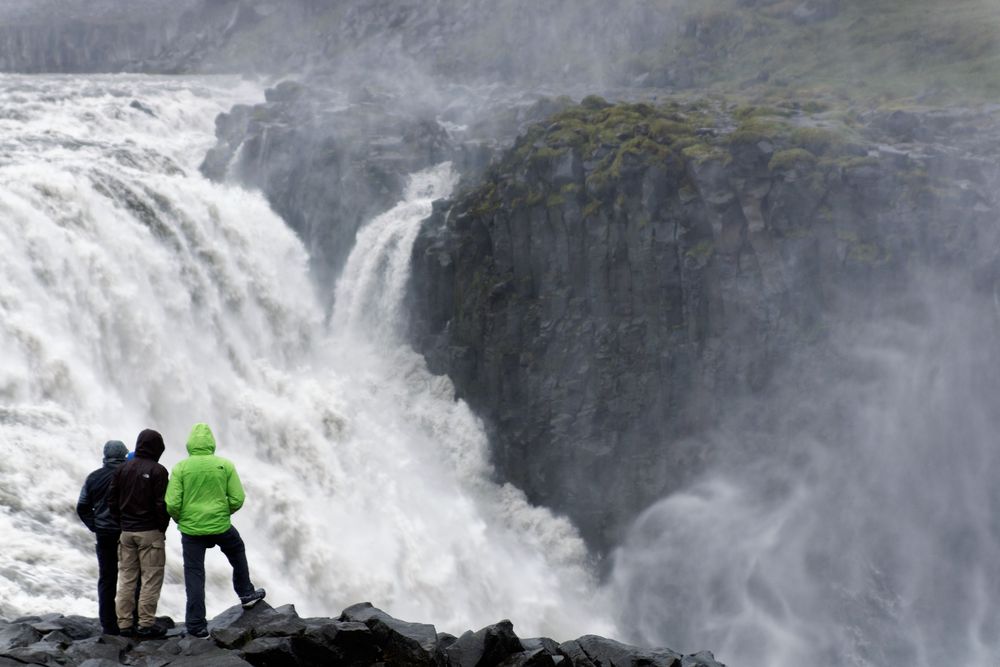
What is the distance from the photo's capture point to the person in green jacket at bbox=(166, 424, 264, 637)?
1677 cm

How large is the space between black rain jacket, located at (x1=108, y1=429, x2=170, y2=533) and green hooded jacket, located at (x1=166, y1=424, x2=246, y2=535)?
20 centimetres

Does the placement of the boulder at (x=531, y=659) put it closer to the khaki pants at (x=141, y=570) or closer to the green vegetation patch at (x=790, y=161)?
the khaki pants at (x=141, y=570)

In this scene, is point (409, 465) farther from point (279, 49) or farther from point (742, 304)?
point (279, 49)

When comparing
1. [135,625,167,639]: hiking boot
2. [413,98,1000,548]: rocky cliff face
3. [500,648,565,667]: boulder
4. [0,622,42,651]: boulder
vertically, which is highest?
[413,98,1000,548]: rocky cliff face

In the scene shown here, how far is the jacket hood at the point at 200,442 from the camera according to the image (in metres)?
16.8

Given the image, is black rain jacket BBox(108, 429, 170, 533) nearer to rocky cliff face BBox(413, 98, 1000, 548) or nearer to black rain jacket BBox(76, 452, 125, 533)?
black rain jacket BBox(76, 452, 125, 533)

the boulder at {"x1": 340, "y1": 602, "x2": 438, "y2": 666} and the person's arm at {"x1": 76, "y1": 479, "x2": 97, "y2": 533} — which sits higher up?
the person's arm at {"x1": 76, "y1": 479, "x2": 97, "y2": 533}

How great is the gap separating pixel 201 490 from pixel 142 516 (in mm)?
1054

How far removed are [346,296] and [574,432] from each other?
1447 cm

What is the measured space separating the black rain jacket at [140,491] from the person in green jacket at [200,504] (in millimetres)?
200

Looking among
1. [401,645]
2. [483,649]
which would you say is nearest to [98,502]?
[401,645]

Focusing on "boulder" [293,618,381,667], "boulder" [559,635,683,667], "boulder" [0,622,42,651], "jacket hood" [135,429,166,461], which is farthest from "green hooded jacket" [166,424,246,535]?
"boulder" [559,635,683,667]

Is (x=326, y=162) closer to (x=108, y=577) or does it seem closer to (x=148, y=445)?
(x=148, y=445)

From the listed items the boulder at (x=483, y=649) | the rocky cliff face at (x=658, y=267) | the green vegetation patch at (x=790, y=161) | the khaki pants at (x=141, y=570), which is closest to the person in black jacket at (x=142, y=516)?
the khaki pants at (x=141, y=570)
